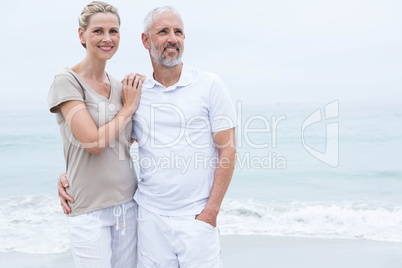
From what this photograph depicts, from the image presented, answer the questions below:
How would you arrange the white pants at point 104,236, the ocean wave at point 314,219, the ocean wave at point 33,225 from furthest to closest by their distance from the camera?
1. the ocean wave at point 314,219
2. the ocean wave at point 33,225
3. the white pants at point 104,236

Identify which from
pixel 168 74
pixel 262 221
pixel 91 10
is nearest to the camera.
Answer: pixel 91 10

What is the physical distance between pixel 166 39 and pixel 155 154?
0.67 m

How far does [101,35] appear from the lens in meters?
2.34

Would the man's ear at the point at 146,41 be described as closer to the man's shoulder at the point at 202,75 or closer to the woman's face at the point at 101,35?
the woman's face at the point at 101,35

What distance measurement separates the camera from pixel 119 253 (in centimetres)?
250

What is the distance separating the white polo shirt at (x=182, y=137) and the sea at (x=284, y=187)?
10.3 feet

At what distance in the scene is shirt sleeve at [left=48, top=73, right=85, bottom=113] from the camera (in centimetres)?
217

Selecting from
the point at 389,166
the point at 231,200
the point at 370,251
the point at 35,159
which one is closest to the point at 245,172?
the point at 231,200

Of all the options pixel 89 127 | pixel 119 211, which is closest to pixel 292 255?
pixel 119 211

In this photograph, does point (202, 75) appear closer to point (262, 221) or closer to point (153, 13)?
point (153, 13)

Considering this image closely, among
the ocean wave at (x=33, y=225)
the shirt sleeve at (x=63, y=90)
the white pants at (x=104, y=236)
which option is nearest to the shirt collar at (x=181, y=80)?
the shirt sleeve at (x=63, y=90)

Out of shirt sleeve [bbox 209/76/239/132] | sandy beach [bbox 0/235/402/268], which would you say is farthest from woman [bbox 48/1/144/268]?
sandy beach [bbox 0/235/402/268]

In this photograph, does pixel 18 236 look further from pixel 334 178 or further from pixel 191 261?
pixel 334 178

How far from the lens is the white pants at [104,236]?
230 cm
